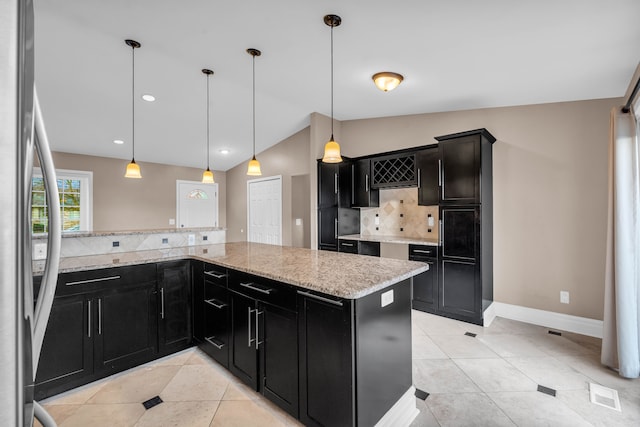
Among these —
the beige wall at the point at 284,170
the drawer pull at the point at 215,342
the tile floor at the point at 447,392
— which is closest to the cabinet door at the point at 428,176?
the tile floor at the point at 447,392

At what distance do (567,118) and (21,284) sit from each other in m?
4.28

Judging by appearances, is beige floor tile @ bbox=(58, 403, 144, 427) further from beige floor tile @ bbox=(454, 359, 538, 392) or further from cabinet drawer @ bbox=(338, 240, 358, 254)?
cabinet drawer @ bbox=(338, 240, 358, 254)

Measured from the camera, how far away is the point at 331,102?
402cm

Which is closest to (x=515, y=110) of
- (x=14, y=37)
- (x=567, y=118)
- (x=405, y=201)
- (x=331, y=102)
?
(x=567, y=118)

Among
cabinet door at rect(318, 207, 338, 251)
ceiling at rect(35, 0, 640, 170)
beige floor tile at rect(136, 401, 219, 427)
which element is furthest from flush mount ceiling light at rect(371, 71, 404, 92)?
beige floor tile at rect(136, 401, 219, 427)

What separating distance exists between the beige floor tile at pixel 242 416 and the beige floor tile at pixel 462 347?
5.57 feet

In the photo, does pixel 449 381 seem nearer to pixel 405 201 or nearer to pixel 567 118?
pixel 405 201

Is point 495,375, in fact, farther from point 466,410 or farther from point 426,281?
point 426,281

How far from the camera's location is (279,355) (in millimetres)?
1837

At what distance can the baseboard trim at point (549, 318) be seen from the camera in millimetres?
3029

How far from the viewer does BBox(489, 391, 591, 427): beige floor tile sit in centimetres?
181

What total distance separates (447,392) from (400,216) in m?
2.64

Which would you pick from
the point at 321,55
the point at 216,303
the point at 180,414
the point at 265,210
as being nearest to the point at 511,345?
the point at 216,303

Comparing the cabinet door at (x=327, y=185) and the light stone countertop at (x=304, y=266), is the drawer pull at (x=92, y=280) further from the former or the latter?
the cabinet door at (x=327, y=185)
